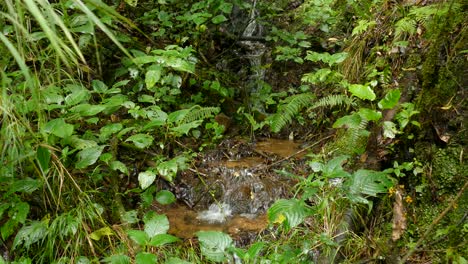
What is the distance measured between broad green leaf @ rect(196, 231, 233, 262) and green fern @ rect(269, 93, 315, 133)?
204cm

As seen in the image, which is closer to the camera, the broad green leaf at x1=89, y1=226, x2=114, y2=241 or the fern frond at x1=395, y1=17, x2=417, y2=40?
the broad green leaf at x1=89, y1=226, x2=114, y2=241

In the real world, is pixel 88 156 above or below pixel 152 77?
below

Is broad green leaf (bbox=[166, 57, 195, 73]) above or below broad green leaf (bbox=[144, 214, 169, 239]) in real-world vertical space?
above

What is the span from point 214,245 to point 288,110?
2169 mm

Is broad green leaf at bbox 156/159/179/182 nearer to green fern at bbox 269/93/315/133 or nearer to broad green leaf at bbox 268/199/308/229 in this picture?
broad green leaf at bbox 268/199/308/229

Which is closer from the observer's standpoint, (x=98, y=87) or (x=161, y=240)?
(x=161, y=240)

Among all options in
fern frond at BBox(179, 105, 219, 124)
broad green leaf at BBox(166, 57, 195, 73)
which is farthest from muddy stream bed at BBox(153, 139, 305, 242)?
broad green leaf at BBox(166, 57, 195, 73)

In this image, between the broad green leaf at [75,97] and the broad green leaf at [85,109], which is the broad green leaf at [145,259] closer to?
the broad green leaf at [85,109]

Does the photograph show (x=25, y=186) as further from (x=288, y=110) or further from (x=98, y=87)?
(x=288, y=110)

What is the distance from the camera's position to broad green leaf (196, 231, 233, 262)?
5.40 ft

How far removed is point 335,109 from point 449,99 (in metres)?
1.47

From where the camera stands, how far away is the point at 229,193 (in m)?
3.35

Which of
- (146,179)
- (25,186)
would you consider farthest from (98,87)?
(25,186)

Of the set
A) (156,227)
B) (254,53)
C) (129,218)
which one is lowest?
(129,218)
